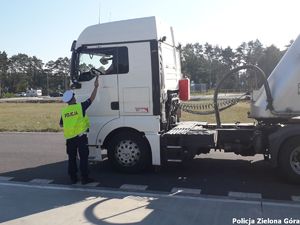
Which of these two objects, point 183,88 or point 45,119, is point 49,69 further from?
point 183,88

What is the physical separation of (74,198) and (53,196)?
395 millimetres

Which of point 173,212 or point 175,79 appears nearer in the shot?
point 173,212

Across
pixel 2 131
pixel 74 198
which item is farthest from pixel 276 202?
pixel 2 131

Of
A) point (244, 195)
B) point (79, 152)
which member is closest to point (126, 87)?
point (79, 152)

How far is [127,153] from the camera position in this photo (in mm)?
9070

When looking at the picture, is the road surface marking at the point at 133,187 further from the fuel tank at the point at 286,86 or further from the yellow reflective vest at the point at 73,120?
the fuel tank at the point at 286,86

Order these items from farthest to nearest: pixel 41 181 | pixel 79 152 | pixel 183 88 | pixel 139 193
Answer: pixel 183 88 < pixel 41 181 < pixel 79 152 < pixel 139 193

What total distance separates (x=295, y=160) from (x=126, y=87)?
3513 millimetres

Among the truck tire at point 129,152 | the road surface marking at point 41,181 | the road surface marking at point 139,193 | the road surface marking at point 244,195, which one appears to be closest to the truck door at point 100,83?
the truck tire at point 129,152

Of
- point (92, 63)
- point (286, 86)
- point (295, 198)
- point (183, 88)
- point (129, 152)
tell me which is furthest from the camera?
point (183, 88)

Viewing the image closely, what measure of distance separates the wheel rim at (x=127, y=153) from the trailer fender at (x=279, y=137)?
2.61 m

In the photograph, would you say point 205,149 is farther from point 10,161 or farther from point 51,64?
point 51,64

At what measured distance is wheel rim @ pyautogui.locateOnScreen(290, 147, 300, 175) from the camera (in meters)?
8.00

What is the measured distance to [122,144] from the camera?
9102mm
